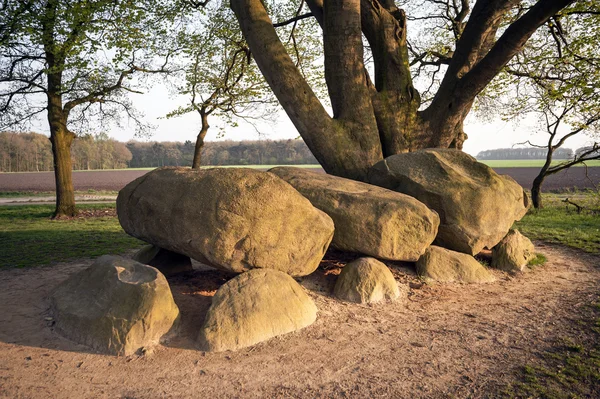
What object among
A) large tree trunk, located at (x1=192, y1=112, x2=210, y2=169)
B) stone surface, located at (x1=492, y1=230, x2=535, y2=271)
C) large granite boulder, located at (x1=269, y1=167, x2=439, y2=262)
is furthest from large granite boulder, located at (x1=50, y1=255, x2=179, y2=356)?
large tree trunk, located at (x1=192, y1=112, x2=210, y2=169)

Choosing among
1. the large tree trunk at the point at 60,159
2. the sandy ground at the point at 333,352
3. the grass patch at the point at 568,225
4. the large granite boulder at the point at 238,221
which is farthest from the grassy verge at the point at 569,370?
the large tree trunk at the point at 60,159

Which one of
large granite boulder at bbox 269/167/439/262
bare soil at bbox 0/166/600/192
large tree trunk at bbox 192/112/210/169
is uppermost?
large tree trunk at bbox 192/112/210/169

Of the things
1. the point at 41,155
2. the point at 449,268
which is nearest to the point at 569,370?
the point at 449,268

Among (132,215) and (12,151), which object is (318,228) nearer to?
(132,215)

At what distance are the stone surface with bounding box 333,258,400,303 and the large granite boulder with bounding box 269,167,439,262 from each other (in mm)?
211

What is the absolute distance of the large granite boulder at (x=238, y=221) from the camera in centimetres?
610

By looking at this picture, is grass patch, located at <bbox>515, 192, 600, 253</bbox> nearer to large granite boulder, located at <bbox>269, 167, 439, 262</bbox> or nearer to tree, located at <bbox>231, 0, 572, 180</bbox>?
tree, located at <bbox>231, 0, 572, 180</bbox>

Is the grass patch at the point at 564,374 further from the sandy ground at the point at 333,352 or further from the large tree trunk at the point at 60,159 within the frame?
the large tree trunk at the point at 60,159

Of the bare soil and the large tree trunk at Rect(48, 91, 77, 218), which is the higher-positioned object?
the large tree trunk at Rect(48, 91, 77, 218)

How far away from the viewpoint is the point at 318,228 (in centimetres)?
651

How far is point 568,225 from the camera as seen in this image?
1371 cm

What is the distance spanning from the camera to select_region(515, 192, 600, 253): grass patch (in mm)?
11320

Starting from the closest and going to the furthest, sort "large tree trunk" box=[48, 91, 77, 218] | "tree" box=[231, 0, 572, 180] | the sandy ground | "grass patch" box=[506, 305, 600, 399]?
"grass patch" box=[506, 305, 600, 399]
the sandy ground
"tree" box=[231, 0, 572, 180]
"large tree trunk" box=[48, 91, 77, 218]

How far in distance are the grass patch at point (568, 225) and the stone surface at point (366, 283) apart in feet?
20.1
